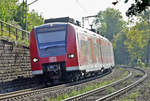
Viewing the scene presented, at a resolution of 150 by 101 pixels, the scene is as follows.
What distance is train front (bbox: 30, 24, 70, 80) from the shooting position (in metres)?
15.5

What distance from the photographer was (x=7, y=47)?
16859 millimetres

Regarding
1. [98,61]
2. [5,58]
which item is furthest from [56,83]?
[98,61]

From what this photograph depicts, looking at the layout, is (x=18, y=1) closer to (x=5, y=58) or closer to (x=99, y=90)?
(x=5, y=58)

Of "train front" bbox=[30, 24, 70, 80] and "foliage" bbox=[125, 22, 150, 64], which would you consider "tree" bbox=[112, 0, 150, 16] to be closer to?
"train front" bbox=[30, 24, 70, 80]

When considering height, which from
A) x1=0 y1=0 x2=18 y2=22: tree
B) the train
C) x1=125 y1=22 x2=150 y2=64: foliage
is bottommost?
the train

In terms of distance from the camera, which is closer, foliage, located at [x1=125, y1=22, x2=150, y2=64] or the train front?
the train front

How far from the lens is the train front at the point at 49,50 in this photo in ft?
50.9

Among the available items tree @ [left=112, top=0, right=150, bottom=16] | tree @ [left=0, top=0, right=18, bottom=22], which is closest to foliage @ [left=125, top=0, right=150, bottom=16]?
tree @ [left=112, top=0, right=150, bottom=16]

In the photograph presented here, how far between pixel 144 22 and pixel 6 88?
145 feet

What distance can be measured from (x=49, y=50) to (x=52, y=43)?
388mm

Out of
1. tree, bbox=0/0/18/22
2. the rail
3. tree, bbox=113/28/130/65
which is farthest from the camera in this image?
tree, bbox=113/28/130/65

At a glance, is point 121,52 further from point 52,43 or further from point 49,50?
point 49,50

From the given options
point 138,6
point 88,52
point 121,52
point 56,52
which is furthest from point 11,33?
point 121,52

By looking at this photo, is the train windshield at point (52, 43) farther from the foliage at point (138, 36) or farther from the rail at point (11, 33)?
the foliage at point (138, 36)
